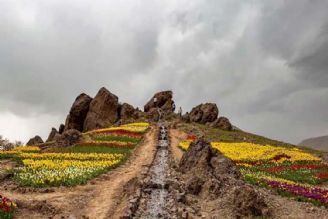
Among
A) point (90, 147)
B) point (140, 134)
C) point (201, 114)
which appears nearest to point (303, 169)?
point (90, 147)

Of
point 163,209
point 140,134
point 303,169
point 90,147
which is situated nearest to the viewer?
point 163,209

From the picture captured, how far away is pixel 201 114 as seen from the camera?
330ft

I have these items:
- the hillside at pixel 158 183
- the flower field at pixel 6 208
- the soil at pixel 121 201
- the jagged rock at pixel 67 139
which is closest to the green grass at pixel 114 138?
the jagged rock at pixel 67 139

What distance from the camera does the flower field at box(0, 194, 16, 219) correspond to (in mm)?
20516

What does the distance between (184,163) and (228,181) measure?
25.2 ft

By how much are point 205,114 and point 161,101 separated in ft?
57.1

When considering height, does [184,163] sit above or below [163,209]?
above

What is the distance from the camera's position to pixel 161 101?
375 feet

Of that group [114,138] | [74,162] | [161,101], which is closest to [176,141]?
[114,138]

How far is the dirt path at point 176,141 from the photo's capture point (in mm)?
46237

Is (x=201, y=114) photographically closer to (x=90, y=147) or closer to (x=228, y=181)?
(x=90, y=147)

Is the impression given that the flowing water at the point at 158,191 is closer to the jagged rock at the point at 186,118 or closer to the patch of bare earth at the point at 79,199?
the patch of bare earth at the point at 79,199

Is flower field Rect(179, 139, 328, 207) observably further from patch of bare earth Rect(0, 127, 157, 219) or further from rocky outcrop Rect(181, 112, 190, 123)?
rocky outcrop Rect(181, 112, 190, 123)

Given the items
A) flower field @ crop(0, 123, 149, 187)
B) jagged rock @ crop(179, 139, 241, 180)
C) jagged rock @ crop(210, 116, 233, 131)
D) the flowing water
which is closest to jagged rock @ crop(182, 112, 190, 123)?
jagged rock @ crop(210, 116, 233, 131)
